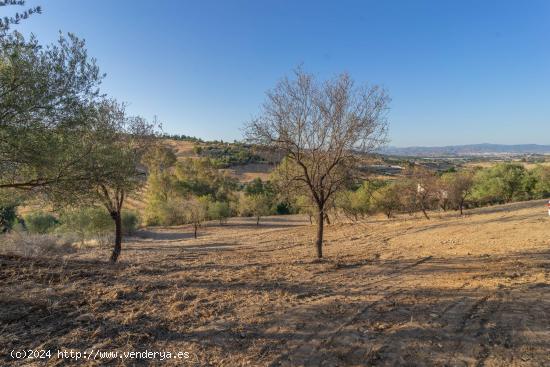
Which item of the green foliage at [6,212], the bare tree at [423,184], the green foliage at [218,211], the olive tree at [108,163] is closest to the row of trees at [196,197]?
the green foliage at [218,211]

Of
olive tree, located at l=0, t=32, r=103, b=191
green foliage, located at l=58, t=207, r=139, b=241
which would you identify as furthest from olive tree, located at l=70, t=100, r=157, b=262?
green foliage, located at l=58, t=207, r=139, b=241

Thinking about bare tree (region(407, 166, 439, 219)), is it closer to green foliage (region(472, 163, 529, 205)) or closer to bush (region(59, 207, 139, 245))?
green foliage (region(472, 163, 529, 205))

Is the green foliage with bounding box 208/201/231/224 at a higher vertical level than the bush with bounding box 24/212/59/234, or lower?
lower

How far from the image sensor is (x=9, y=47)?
21.4ft

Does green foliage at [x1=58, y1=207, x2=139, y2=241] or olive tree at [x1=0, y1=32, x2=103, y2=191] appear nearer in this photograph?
olive tree at [x1=0, y1=32, x2=103, y2=191]

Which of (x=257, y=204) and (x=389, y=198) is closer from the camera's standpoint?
(x=389, y=198)

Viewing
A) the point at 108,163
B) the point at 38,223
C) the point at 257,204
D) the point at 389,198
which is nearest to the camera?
the point at 108,163

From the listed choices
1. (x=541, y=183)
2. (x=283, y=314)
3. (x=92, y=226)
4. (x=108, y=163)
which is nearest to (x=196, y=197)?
(x=92, y=226)

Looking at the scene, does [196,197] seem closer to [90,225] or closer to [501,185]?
[90,225]

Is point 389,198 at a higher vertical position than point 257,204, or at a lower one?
higher

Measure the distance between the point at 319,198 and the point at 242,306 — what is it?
6.46 metres

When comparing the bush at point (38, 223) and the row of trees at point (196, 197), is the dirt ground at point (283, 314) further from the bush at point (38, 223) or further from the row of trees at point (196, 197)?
the bush at point (38, 223)

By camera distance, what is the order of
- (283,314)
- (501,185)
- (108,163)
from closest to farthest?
(283,314), (108,163), (501,185)

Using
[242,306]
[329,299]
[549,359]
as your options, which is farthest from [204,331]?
[549,359]
